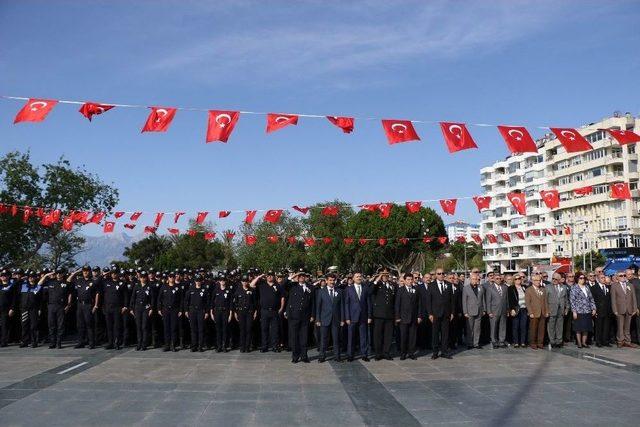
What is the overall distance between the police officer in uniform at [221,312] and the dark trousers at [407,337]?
4.07 metres

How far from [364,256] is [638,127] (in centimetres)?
3206

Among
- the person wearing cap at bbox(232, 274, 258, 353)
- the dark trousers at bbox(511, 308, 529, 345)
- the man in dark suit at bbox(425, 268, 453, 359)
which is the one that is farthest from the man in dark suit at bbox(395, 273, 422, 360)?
the person wearing cap at bbox(232, 274, 258, 353)

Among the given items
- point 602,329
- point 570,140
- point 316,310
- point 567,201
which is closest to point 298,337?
point 316,310

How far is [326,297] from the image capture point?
37.6ft

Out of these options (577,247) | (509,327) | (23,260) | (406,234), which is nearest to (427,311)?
(509,327)

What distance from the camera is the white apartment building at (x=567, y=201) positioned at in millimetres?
58000

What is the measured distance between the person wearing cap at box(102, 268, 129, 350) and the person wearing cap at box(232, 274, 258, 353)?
2.70m

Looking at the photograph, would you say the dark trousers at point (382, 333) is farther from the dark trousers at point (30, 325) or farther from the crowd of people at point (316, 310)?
the dark trousers at point (30, 325)

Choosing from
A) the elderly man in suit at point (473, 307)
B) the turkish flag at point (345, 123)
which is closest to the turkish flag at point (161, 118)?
the turkish flag at point (345, 123)

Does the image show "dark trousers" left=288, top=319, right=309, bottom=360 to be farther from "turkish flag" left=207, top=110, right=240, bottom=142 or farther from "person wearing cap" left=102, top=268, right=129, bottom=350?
"person wearing cap" left=102, top=268, right=129, bottom=350

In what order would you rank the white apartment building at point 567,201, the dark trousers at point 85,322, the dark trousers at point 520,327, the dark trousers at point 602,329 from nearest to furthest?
the dark trousers at point 85,322, the dark trousers at point 602,329, the dark trousers at point 520,327, the white apartment building at point 567,201

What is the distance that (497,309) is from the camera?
1323 cm

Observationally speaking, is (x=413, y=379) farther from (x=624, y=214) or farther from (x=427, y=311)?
(x=624, y=214)

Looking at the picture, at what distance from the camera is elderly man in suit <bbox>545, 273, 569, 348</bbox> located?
1304cm
